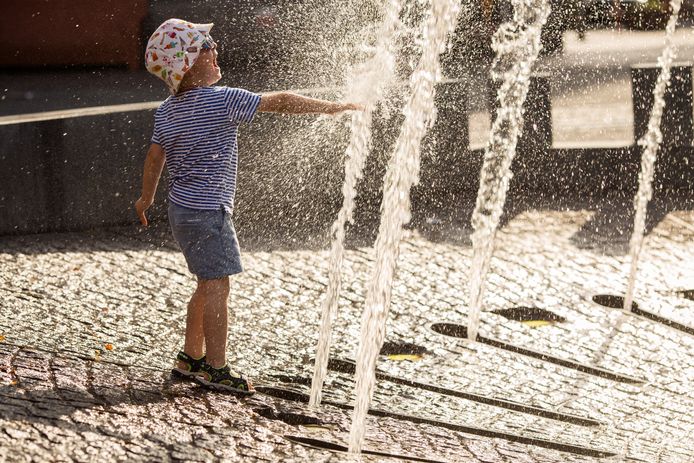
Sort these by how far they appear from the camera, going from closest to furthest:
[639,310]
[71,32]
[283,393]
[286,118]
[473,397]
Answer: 1. [283,393]
2. [473,397]
3. [639,310]
4. [286,118]
5. [71,32]

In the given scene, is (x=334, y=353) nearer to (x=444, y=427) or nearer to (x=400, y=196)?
(x=400, y=196)

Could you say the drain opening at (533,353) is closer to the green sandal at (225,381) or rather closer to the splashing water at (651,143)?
the green sandal at (225,381)

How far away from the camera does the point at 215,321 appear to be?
15.5ft

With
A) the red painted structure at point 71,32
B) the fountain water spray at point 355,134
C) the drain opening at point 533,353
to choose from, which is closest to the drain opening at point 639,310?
the drain opening at point 533,353

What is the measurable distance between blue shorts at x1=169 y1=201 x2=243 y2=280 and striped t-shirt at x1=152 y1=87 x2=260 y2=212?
0.04m

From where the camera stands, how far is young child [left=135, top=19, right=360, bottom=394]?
467cm

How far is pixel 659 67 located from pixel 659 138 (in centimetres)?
56

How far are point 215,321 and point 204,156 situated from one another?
624mm

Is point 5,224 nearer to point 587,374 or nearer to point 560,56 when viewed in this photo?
point 587,374

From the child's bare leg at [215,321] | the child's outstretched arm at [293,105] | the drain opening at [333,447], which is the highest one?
the child's outstretched arm at [293,105]

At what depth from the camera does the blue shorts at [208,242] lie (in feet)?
15.5

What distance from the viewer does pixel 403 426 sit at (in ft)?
14.8

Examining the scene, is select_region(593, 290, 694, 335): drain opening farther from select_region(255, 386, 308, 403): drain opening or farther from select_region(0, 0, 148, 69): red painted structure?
select_region(0, 0, 148, 69): red painted structure

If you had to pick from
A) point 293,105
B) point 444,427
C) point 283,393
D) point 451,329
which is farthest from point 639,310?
point 293,105
